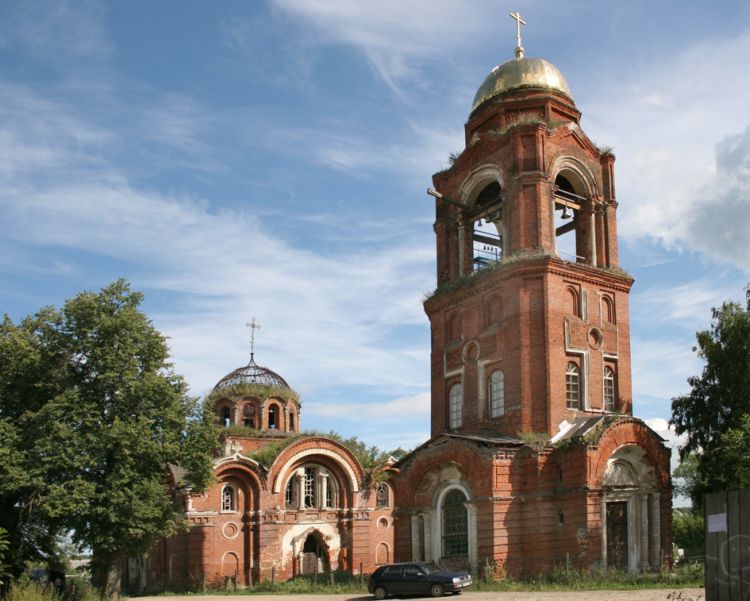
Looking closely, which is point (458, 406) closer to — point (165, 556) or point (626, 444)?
point (626, 444)

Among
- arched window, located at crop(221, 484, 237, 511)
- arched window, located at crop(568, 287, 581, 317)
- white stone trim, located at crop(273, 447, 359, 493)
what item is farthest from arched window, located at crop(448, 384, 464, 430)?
arched window, located at crop(221, 484, 237, 511)

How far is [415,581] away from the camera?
87.5 ft

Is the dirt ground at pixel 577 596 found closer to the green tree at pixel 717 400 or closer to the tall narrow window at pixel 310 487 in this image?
the green tree at pixel 717 400

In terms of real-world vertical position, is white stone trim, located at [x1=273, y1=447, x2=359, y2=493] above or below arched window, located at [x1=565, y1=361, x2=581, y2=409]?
below

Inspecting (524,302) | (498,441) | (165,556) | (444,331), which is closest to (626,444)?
(498,441)

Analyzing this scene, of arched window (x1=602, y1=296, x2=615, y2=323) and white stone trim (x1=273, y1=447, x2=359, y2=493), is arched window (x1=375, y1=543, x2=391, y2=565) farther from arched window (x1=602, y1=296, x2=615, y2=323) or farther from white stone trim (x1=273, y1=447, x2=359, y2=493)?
arched window (x1=602, y1=296, x2=615, y2=323)

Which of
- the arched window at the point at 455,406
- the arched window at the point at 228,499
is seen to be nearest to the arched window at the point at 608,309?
the arched window at the point at 455,406

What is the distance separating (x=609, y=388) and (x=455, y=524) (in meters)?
8.03

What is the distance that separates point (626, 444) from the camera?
97.9 feet

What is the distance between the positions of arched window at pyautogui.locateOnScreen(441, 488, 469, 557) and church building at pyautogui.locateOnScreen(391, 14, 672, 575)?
0.21 feet

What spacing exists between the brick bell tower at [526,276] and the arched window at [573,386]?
0.05 m

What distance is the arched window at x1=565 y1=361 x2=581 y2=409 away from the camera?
32.3 metres

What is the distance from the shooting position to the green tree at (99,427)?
26766 millimetres

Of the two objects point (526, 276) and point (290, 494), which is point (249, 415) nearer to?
point (290, 494)
